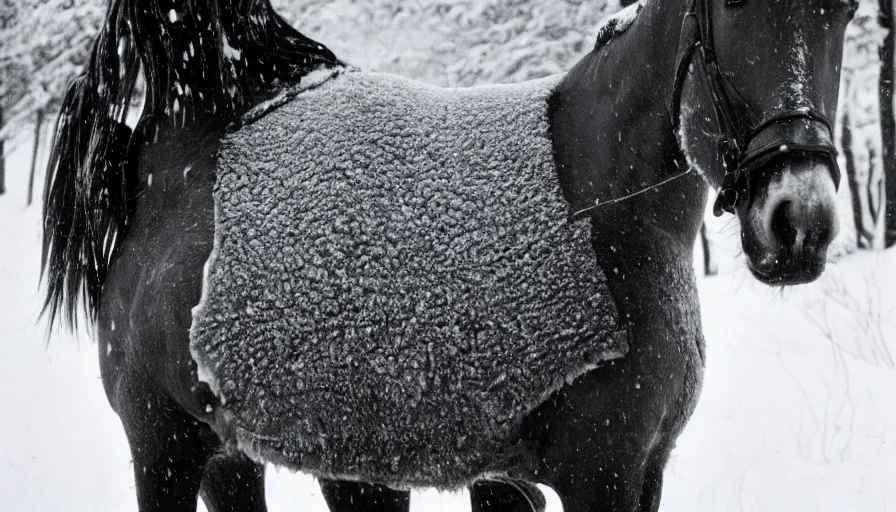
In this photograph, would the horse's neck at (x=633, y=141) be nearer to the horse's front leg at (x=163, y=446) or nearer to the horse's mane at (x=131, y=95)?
the horse's mane at (x=131, y=95)

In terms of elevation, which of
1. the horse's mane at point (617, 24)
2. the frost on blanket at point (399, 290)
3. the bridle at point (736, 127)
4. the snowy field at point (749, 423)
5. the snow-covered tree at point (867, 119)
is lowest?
the snowy field at point (749, 423)

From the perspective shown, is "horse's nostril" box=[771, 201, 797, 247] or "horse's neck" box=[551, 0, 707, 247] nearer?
"horse's nostril" box=[771, 201, 797, 247]

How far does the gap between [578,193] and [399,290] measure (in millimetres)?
532

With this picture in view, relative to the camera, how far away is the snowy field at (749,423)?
5.17 metres

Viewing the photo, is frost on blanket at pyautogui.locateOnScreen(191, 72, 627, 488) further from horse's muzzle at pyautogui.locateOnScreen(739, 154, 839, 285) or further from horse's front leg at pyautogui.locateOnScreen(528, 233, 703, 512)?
horse's muzzle at pyautogui.locateOnScreen(739, 154, 839, 285)

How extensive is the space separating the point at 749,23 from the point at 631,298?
69cm

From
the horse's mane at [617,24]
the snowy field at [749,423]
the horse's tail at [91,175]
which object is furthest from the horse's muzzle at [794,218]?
the snowy field at [749,423]

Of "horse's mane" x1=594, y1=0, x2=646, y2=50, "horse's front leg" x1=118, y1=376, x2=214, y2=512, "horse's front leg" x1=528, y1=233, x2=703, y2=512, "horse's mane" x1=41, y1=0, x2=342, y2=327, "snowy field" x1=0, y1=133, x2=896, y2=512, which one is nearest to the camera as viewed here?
"horse's front leg" x1=528, y1=233, x2=703, y2=512

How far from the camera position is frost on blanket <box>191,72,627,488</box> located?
6.98 ft

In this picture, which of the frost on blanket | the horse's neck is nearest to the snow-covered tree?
the horse's neck

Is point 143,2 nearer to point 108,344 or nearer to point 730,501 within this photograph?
point 108,344

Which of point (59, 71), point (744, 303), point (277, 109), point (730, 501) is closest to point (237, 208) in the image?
point (277, 109)

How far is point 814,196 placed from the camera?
1.64 meters

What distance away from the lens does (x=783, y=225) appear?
168 cm
